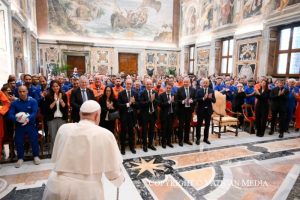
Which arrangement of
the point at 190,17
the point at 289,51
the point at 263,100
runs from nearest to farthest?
the point at 263,100 < the point at 289,51 < the point at 190,17

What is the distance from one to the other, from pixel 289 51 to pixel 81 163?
11412 mm

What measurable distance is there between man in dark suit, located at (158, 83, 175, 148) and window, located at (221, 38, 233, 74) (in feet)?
31.2

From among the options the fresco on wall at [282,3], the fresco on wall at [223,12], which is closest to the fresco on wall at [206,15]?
the fresco on wall at [223,12]

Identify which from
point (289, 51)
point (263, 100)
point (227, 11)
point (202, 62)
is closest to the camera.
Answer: point (263, 100)

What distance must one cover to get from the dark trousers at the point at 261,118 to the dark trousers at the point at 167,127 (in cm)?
311

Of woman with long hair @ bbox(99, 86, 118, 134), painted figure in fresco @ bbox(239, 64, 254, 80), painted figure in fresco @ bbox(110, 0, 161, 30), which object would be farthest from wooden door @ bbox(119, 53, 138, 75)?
woman with long hair @ bbox(99, 86, 118, 134)

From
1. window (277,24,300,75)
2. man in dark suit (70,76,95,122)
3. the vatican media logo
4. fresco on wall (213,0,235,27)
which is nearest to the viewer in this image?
the vatican media logo

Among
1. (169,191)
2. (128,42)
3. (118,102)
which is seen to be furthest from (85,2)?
(169,191)

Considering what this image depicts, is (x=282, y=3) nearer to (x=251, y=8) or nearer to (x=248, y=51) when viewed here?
(x=251, y=8)

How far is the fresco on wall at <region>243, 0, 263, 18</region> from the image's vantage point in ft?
36.5

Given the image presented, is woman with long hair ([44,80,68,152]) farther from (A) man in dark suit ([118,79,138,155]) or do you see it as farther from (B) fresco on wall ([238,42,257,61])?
(B) fresco on wall ([238,42,257,61])

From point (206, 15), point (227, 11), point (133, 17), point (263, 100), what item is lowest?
point (263, 100)

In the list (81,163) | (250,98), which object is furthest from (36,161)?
(250,98)

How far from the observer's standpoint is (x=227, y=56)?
46.2ft
